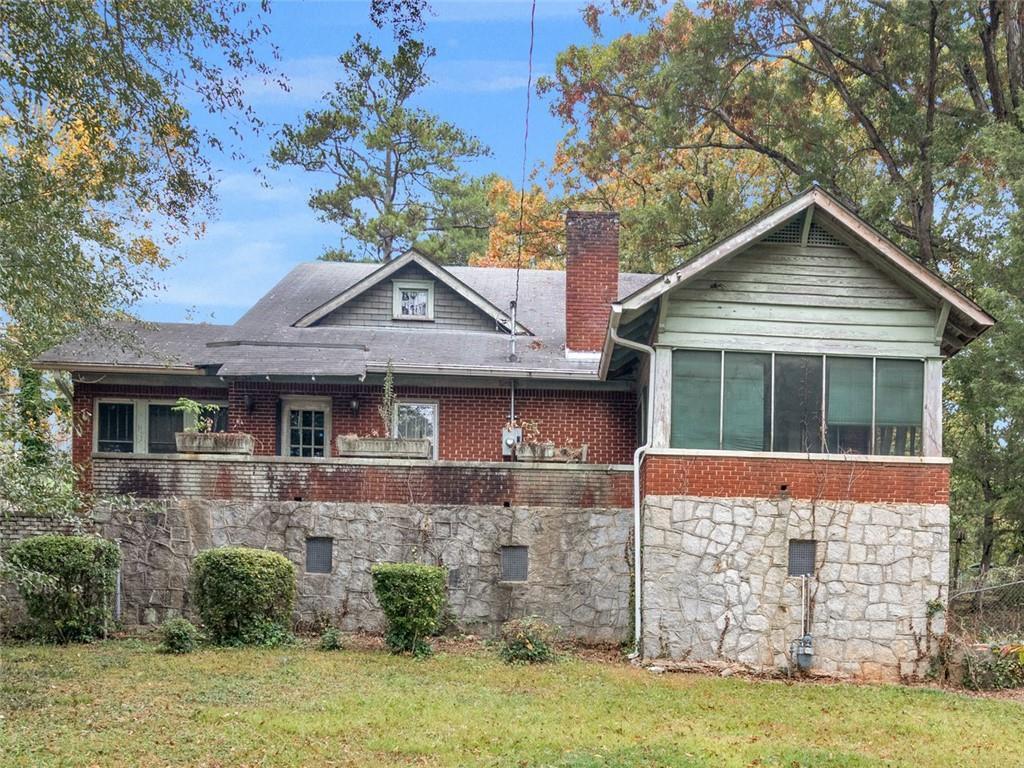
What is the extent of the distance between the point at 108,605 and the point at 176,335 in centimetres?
615

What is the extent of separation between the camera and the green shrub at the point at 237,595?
1377 centimetres

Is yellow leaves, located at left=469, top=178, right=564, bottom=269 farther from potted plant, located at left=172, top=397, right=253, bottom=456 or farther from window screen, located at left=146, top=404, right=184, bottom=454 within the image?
potted plant, located at left=172, top=397, right=253, bottom=456

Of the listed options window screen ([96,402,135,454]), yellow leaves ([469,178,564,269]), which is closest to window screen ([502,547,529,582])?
window screen ([96,402,135,454])

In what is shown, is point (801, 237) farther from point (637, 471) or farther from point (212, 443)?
point (212, 443)

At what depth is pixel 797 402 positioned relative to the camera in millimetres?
14094

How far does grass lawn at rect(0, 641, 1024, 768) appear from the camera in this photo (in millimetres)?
9016

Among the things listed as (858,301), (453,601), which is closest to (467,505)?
(453,601)

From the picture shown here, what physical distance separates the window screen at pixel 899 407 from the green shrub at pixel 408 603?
19.2ft

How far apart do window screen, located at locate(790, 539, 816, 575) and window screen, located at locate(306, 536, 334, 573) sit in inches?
243

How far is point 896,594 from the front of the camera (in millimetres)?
13859

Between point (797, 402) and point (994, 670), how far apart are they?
4.00 meters

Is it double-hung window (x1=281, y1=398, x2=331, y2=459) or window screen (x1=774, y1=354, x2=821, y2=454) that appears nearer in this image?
window screen (x1=774, y1=354, x2=821, y2=454)

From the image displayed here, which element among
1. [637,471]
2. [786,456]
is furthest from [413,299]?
[786,456]

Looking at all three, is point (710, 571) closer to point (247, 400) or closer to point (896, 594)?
point (896, 594)
